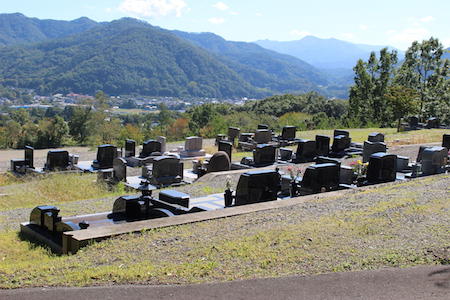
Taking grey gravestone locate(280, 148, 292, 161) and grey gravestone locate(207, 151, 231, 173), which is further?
grey gravestone locate(280, 148, 292, 161)

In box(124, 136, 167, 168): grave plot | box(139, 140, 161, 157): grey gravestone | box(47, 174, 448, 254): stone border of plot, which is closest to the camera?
box(47, 174, 448, 254): stone border of plot

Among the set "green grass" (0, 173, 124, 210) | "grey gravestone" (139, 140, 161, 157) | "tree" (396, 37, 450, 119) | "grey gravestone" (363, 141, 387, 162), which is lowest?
"green grass" (0, 173, 124, 210)

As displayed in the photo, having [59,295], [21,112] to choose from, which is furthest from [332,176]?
[21,112]

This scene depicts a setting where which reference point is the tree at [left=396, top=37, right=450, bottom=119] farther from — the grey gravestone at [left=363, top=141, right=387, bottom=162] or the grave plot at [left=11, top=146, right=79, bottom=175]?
the grave plot at [left=11, top=146, right=79, bottom=175]

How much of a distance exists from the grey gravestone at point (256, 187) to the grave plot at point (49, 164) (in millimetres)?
12022

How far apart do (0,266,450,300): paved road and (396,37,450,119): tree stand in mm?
36285

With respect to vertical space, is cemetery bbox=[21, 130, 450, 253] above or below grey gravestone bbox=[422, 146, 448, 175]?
below

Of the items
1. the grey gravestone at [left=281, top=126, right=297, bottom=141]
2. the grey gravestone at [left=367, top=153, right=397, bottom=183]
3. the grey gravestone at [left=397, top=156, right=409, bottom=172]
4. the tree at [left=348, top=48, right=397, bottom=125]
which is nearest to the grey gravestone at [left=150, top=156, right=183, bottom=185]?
the grey gravestone at [left=367, top=153, right=397, bottom=183]

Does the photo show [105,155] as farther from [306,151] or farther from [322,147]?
[322,147]

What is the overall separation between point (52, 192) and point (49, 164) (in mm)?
5874

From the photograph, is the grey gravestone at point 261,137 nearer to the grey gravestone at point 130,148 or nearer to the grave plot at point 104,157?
the grey gravestone at point 130,148

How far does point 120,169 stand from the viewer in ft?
57.9

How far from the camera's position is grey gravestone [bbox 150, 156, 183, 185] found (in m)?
17.1

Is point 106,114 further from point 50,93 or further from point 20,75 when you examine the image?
point 20,75
